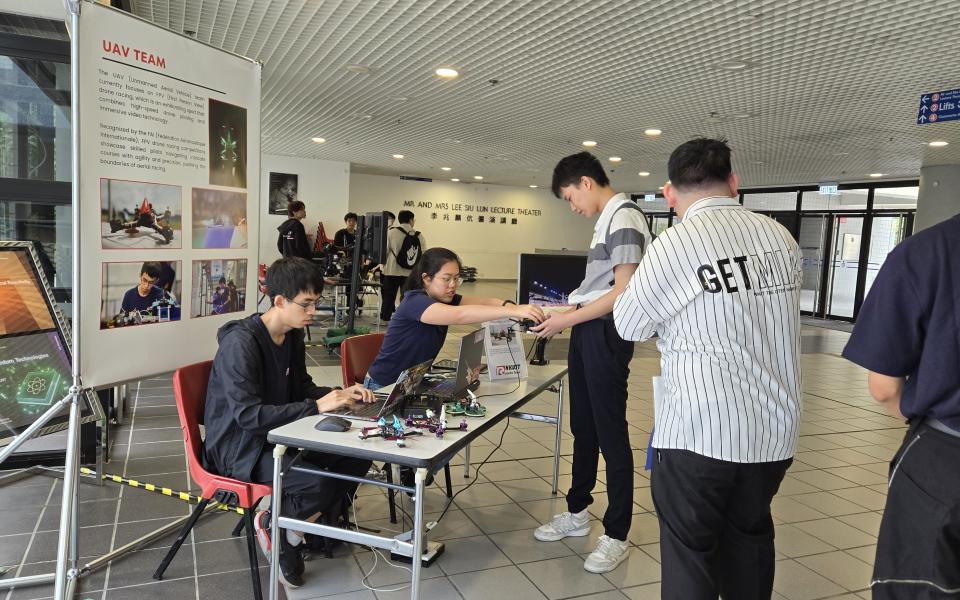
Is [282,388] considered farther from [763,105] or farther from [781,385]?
[763,105]

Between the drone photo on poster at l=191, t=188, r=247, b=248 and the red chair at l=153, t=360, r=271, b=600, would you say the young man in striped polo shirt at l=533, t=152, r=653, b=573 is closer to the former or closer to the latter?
the red chair at l=153, t=360, r=271, b=600

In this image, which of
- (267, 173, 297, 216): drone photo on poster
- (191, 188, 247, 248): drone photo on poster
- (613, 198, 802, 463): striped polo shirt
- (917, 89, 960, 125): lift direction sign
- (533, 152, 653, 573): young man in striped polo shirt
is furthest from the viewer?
(267, 173, 297, 216): drone photo on poster

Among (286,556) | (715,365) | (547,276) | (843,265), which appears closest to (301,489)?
(286,556)

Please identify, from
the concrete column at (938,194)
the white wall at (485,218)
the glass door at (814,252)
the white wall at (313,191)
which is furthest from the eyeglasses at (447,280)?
the white wall at (485,218)

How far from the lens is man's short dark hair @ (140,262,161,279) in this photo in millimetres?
2438

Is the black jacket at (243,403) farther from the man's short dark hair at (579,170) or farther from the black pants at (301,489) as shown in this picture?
the man's short dark hair at (579,170)

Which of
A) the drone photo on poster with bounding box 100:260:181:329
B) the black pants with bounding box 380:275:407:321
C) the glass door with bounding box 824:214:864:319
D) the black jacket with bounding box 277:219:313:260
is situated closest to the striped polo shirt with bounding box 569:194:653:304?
the drone photo on poster with bounding box 100:260:181:329

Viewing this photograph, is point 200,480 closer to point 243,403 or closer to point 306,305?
point 243,403

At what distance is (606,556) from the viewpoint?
8.80 ft

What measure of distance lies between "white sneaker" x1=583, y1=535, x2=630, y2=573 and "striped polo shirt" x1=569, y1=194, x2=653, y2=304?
1.04 m

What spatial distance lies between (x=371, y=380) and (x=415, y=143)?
8.51 meters

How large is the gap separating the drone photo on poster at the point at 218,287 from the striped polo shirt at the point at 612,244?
151 centimetres

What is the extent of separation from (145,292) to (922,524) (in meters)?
2.54

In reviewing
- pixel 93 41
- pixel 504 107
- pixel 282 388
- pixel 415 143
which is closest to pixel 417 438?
pixel 282 388
